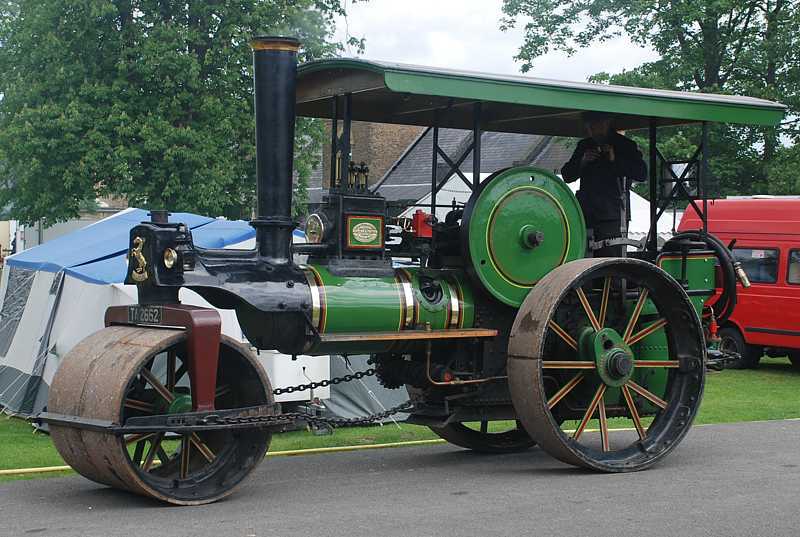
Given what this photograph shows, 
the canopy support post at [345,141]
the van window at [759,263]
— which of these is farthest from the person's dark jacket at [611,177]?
the van window at [759,263]

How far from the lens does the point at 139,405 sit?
6551 mm

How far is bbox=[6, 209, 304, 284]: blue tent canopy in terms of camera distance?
9984 mm

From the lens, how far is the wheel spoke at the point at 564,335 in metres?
7.25

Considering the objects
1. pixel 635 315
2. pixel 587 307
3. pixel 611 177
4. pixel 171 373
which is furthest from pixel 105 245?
pixel 635 315

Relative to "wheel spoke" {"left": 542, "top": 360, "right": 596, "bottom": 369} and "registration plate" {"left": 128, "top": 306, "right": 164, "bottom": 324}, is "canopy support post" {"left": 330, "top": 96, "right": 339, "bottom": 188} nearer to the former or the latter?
"registration plate" {"left": 128, "top": 306, "right": 164, "bottom": 324}

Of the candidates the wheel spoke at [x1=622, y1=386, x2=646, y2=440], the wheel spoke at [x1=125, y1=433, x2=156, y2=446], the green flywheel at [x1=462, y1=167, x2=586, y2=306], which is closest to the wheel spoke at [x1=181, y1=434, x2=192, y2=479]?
the wheel spoke at [x1=125, y1=433, x2=156, y2=446]

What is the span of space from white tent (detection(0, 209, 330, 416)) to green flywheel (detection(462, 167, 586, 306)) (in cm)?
283

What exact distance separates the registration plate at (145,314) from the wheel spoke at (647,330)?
9.72ft

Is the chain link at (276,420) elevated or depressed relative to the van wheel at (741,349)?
elevated

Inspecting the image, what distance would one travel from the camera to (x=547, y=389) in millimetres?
7746

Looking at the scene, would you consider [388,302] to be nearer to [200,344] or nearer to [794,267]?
[200,344]

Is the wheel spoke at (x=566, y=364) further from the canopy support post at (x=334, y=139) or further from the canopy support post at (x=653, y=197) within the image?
the canopy support post at (x=334, y=139)

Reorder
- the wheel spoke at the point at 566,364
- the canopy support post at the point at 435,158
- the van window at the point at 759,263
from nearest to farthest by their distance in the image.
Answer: the wheel spoke at the point at 566,364
the canopy support post at the point at 435,158
the van window at the point at 759,263

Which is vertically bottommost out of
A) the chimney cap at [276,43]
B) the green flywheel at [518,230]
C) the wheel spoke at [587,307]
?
the wheel spoke at [587,307]
